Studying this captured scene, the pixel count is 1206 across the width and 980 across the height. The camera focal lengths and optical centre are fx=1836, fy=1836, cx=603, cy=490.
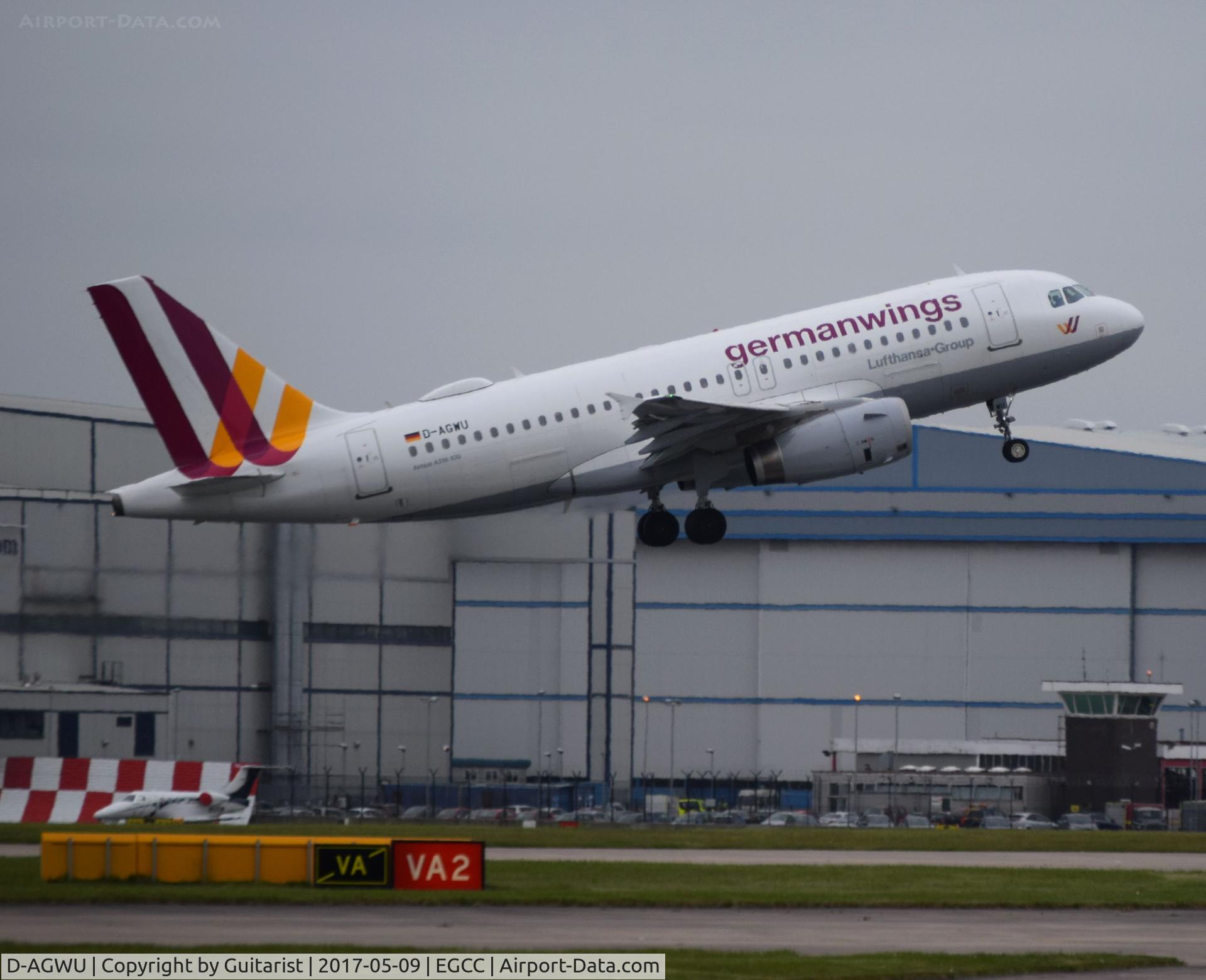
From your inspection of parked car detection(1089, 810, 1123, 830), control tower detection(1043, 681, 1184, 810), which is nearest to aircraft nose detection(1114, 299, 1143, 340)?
parked car detection(1089, 810, 1123, 830)

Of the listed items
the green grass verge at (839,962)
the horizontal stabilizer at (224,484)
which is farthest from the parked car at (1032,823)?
the green grass verge at (839,962)

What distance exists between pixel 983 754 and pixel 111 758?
161ft

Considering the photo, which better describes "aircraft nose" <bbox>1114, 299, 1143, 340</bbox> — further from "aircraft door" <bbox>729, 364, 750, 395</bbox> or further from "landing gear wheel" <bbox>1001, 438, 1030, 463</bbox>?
"aircraft door" <bbox>729, 364, 750, 395</bbox>

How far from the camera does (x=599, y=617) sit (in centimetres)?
10050

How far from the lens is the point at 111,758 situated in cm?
7531

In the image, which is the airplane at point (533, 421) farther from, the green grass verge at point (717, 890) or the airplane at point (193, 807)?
the airplane at point (193, 807)

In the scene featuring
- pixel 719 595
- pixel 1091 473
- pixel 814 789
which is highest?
pixel 1091 473

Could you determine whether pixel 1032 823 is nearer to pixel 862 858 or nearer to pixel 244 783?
pixel 862 858

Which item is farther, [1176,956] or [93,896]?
[93,896]

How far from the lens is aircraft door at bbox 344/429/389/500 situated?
4666cm

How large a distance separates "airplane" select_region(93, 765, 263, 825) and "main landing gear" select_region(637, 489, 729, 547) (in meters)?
24.4

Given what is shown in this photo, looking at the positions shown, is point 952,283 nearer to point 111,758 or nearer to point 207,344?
point 207,344

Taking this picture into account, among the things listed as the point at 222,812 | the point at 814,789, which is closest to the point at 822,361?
the point at 222,812

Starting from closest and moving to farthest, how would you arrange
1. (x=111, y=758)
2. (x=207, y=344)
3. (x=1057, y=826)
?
(x=207, y=344) < (x=111, y=758) < (x=1057, y=826)
